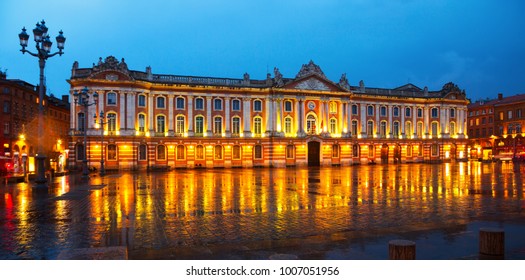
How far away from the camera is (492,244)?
7602 millimetres

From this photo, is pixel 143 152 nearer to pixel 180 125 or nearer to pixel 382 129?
pixel 180 125

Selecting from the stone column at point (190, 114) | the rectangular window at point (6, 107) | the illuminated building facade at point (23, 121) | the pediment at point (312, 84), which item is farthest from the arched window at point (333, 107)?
the rectangular window at point (6, 107)

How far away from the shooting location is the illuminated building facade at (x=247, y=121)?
55469mm

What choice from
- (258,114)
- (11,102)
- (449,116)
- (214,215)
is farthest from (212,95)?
(214,215)

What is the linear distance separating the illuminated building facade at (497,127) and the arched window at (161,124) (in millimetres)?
62030

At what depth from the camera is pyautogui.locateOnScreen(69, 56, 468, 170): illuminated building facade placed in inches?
2184

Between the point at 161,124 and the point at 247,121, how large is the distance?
1235 cm

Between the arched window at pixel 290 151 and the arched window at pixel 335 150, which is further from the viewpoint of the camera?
the arched window at pixel 335 150

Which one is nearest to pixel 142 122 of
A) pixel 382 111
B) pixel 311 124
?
pixel 311 124

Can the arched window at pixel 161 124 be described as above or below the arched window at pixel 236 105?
below

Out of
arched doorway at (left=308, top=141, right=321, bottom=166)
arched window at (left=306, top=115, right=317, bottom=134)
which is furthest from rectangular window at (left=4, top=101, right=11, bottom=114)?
arched doorway at (left=308, top=141, right=321, bottom=166)

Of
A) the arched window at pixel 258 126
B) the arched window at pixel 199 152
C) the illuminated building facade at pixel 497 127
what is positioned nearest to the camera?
the arched window at pixel 199 152

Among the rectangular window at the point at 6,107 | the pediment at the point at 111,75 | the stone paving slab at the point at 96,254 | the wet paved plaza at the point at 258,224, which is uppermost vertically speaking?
the pediment at the point at 111,75

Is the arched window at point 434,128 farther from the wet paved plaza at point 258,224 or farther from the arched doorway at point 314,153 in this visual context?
the wet paved plaza at point 258,224
